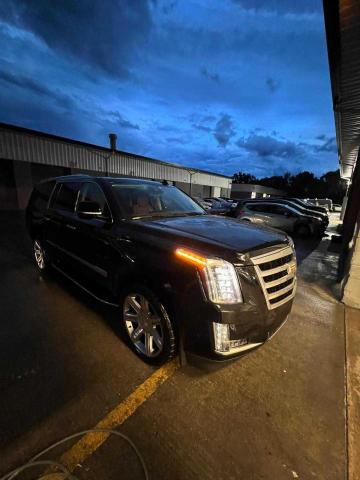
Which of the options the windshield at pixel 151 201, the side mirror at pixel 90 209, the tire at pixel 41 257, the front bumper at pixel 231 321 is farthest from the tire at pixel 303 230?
the side mirror at pixel 90 209

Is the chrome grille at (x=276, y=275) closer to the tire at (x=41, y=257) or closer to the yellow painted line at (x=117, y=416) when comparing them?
the yellow painted line at (x=117, y=416)

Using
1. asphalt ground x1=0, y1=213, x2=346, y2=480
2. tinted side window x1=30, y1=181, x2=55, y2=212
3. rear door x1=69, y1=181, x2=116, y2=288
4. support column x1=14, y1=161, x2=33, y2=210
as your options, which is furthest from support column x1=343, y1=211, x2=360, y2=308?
support column x1=14, y1=161, x2=33, y2=210

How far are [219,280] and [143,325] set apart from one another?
1.08 meters

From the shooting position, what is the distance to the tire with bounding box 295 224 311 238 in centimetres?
1125

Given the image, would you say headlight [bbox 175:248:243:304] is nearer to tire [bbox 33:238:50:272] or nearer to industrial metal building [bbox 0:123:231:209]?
tire [bbox 33:238:50:272]

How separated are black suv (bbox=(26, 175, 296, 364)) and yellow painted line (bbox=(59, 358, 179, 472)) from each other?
0.18m

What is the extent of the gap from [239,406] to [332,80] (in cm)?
600

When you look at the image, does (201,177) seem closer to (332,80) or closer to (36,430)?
(332,80)

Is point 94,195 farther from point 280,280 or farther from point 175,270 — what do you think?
point 280,280

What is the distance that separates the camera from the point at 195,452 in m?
1.74

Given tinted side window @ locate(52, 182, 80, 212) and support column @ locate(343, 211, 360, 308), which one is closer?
tinted side window @ locate(52, 182, 80, 212)

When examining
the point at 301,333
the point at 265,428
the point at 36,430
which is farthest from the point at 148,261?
the point at 301,333

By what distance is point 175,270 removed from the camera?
7.03 feet

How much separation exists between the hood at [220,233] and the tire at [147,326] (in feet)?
2.26
